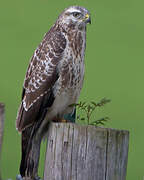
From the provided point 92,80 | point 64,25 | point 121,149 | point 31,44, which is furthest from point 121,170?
point 31,44

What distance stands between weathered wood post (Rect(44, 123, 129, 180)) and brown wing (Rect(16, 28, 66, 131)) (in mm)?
1388

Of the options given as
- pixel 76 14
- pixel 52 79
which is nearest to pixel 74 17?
pixel 76 14

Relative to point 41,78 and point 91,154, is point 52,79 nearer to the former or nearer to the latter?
point 41,78

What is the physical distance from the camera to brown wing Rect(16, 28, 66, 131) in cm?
671

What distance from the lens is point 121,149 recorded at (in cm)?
530

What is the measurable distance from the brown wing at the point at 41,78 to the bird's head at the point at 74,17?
0.31 meters

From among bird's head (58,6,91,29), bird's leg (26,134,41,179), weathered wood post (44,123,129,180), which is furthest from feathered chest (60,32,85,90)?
weathered wood post (44,123,129,180)

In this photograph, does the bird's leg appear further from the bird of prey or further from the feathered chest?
the feathered chest

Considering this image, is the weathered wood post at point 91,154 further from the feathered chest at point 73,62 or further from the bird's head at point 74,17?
the bird's head at point 74,17

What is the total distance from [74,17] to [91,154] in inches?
89.1

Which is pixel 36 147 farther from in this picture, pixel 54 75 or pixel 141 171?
pixel 141 171

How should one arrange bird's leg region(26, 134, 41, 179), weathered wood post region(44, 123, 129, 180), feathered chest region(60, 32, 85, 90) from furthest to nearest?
feathered chest region(60, 32, 85, 90)
bird's leg region(26, 134, 41, 179)
weathered wood post region(44, 123, 129, 180)

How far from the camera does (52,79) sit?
22.2 feet

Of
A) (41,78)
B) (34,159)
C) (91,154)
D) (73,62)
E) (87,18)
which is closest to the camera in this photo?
(91,154)
